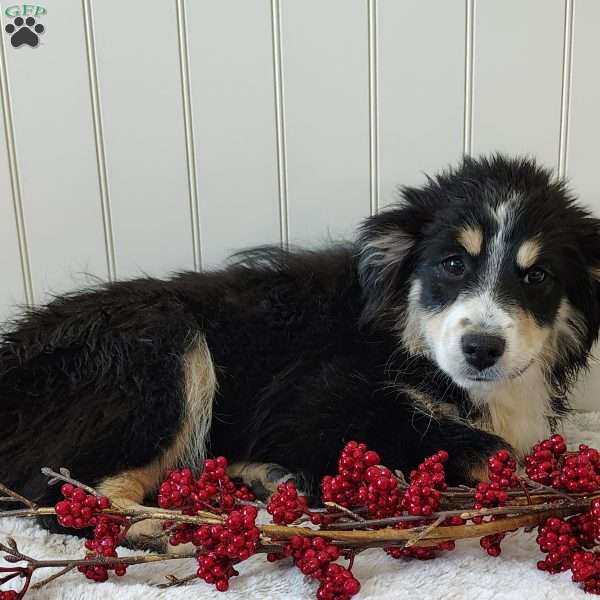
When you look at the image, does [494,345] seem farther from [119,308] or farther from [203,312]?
[119,308]

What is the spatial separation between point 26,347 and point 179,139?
71 cm

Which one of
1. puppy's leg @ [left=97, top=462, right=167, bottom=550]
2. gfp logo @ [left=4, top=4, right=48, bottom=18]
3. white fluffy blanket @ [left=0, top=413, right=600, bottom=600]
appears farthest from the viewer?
gfp logo @ [left=4, top=4, right=48, bottom=18]

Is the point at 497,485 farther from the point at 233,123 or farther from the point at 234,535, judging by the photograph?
the point at 233,123

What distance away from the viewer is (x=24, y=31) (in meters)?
1.74

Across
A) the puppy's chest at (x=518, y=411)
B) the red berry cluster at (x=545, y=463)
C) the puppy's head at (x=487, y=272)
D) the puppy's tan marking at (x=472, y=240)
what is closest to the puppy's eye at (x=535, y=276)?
the puppy's head at (x=487, y=272)

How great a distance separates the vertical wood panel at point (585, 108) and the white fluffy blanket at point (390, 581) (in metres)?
1.11

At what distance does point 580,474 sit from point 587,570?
0.49 ft

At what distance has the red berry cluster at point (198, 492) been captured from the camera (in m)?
Result: 1.08

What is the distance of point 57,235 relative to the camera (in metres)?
1.89

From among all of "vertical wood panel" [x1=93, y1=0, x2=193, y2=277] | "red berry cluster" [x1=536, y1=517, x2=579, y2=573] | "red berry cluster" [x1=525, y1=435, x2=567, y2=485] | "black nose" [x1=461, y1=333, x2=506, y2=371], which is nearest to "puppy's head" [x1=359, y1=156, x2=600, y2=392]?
"black nose" [x1=461, y1=333, x2=506, y2=371]

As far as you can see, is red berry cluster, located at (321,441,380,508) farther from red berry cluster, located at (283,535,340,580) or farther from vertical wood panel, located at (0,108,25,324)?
vertical wood panel, located at (0,108,25,324)

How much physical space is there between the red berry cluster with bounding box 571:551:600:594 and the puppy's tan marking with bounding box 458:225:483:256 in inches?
25.3

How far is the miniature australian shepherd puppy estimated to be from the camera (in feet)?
4.68

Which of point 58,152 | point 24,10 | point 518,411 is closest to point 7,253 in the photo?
point 58,152
